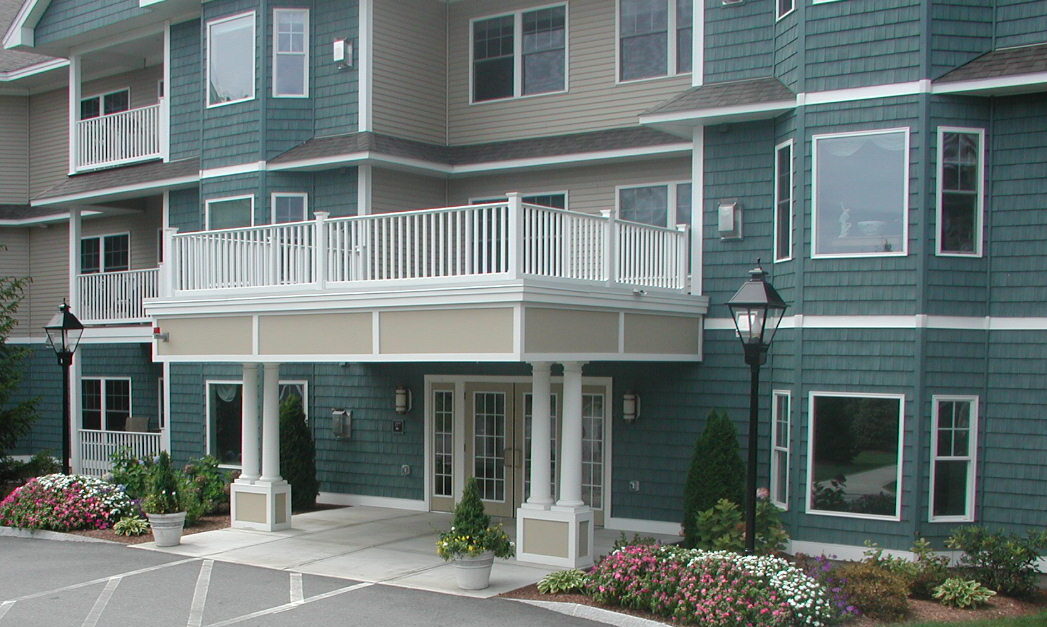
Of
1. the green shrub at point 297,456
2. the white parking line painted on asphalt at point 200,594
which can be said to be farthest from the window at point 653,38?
the white parking line painted on asphalt at point 200,594

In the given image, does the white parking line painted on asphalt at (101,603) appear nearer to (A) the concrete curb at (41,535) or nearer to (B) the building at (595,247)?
(A) the concrete curb at (41,535)

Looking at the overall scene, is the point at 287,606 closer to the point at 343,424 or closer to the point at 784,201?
the point at 343,424

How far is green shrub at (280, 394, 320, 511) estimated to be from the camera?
17219 mm

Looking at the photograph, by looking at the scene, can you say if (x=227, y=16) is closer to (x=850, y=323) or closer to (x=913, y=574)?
(x=850, y=323)

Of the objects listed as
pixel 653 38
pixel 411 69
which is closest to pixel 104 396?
pixel 411 69

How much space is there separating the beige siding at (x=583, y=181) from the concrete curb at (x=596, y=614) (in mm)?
7723

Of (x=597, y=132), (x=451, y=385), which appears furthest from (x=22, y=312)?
(x=597, y=132)

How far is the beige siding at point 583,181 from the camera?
16.5 meters

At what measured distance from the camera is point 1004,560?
1125 cm

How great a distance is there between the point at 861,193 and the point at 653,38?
205 inches

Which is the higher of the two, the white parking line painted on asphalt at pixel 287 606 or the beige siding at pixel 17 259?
the beige siding at pixel 17 259

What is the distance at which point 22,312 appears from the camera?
82.7 feet

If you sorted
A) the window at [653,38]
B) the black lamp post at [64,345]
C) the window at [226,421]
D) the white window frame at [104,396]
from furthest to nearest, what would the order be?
the white window frame at [104,396]
the window at [226,421]
the black lamp post at [64,345]
the window at [653,38]

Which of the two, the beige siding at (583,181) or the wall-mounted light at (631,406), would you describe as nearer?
the wall-mounted light at (631,406)
